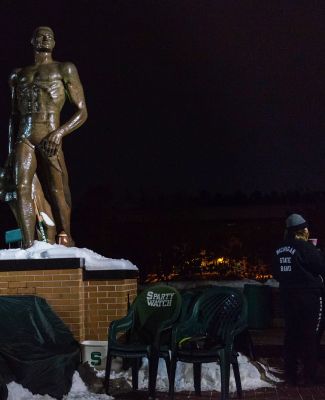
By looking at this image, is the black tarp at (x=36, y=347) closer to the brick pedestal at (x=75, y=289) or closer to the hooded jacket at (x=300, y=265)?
the brick pedestal at (x=75, y=289)

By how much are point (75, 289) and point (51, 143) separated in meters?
1.64

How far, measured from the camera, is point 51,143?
7.79 m

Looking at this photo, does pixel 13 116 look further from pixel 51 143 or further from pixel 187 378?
pixel 187 378

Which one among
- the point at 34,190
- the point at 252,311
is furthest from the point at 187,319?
the point at 252,311

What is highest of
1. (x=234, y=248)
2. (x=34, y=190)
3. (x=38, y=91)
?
(x=38, y=91)

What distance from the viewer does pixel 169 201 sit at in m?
41.0

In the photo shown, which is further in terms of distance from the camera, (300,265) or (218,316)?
(300,265)

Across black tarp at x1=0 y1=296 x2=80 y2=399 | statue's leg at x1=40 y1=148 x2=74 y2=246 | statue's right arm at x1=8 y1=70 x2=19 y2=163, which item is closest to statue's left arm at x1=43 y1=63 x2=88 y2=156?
statue's leg at x1=40 y1=148 x2=74 y2=246

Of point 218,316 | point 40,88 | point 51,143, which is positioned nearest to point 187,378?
point 218,316

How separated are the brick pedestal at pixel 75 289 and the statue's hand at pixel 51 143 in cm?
127

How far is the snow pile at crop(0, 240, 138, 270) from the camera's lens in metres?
7.27

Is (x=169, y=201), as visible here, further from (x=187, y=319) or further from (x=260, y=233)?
(x=187, y=319)

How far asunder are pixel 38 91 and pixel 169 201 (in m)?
33.1

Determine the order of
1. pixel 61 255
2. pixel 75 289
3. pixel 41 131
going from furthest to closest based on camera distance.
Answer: pixel 41 131 < pixel 61 255 < pixel 75 289
